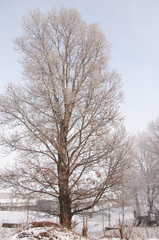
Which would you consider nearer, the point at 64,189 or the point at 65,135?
the point at 64,189

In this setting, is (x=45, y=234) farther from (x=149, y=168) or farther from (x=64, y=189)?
(x=149, y=168)

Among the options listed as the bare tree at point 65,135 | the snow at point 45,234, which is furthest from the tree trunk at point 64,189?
the snow at point 45,234

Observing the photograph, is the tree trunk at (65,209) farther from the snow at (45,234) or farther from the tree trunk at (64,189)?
the snow at (45,234)

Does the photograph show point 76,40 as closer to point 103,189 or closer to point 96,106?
point 96,106

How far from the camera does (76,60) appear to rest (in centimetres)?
812

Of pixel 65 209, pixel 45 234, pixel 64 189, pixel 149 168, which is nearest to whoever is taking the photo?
pixel 45 234

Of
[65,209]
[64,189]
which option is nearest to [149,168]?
[65,209]

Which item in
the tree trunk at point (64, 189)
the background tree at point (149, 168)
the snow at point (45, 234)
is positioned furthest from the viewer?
the background tree at point (149, 168)

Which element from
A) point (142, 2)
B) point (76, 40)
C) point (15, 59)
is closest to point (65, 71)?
point (76, 40)

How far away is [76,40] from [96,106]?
11.5 feet

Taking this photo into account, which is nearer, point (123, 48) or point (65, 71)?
point (65, 71)

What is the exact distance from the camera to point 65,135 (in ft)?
22.2

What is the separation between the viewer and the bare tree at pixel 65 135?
238 inches

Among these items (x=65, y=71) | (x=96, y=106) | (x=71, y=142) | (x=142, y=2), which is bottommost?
(x=71, y=142)
